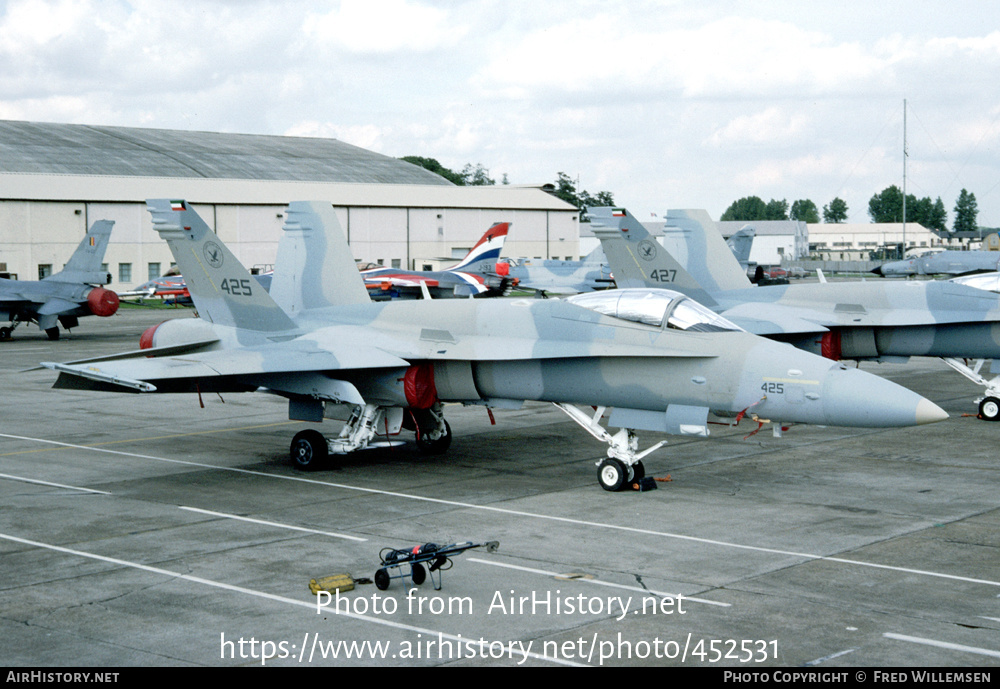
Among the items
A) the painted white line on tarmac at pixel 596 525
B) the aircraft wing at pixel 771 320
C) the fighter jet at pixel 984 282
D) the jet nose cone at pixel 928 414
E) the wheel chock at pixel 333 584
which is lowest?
the painted white line on tarmac at pixel 596 525

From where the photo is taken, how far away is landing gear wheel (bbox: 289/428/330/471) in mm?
15414

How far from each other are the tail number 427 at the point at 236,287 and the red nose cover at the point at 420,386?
346 cm

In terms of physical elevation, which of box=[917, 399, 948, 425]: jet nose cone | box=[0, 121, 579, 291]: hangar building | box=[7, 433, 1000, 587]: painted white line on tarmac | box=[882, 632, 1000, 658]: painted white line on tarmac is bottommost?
box=[7, 433, 1000, 587]: painted white line on tarmac

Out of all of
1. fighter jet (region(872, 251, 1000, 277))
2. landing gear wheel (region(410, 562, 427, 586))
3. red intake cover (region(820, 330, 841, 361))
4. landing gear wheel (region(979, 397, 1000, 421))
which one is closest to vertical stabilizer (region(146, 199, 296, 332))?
landing gear wheel (region(410, 562, 427, 586))

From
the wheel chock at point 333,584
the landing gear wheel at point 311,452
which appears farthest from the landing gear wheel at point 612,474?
the wheel chock at point 333,584

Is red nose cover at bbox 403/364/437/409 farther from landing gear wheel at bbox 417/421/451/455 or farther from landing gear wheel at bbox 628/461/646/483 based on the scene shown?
landing gear wheel at bbox 628/461/646/483

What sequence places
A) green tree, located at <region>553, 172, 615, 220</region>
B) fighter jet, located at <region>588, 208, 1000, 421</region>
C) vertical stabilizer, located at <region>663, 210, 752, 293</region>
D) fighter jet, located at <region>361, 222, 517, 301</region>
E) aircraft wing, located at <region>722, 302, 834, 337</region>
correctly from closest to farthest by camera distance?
aircraft wing, located at <region>722, 302, 834, 337</region>
fighter jet, located at <region>588, 208, 1000, 421</region>
vertical stabilizer, located at <region>663, 210, 752, 293</region>
fighter jet, located at <region>361, 222, 517, 301</region>
green tree, located at <region>553, 172, 615, 220</region>

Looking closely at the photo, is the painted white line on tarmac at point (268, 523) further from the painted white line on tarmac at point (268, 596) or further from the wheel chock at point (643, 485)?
the wheel chock at point (643, 485)

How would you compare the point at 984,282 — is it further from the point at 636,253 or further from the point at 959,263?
the point at 959,263

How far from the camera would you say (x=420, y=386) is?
15055mm

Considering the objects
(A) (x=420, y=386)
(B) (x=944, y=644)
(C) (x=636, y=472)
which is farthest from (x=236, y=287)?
(B) (x=944, y=644)

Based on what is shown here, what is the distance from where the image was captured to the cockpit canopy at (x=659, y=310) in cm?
1362

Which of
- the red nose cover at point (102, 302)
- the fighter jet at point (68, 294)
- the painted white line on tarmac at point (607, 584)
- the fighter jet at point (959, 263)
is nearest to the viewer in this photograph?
the painted white line on tarmac at point (607, 584)

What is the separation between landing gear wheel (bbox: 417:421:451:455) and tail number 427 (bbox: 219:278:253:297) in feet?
11.8
